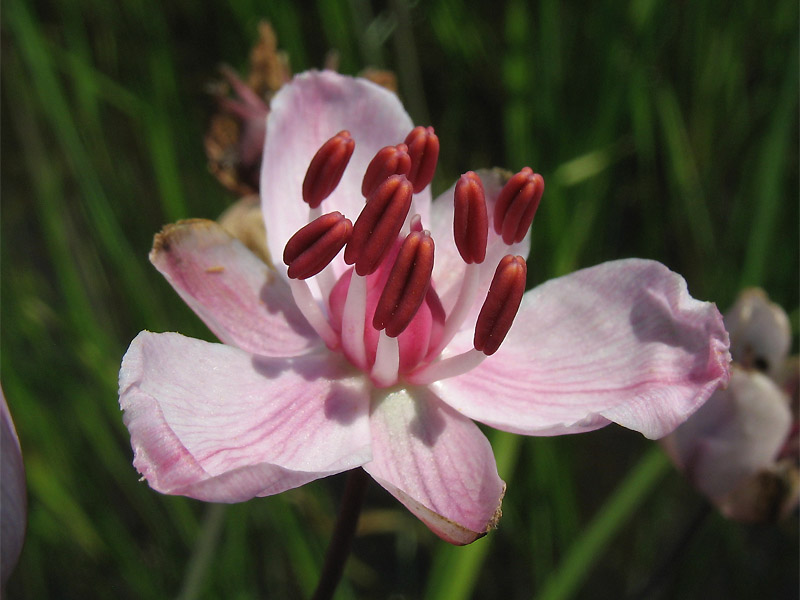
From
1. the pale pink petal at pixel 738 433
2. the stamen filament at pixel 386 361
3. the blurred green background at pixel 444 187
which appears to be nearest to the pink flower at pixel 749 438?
the pale pink petal at pixel 738 433

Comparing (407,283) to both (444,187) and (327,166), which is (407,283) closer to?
(327,166)

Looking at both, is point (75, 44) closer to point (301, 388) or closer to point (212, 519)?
point (212, 519)

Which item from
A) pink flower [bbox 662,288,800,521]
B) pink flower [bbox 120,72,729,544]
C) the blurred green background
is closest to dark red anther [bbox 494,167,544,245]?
pink flower [bbox 120,72,729,544]

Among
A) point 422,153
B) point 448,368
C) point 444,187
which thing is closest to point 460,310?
point 448,368

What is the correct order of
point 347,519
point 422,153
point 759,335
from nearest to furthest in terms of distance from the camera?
point 347,519, point 422,153, point 759,335

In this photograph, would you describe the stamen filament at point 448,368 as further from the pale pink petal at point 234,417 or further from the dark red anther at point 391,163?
the dark red anther at point 391,163

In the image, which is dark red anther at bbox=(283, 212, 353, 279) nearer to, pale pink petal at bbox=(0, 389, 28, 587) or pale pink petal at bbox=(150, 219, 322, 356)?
pale pink petal at bbox=(150, 219, 322, 356)
